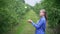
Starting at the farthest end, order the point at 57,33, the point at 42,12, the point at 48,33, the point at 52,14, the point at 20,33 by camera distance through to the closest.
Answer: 1. the point at 20,33
2. the point at 48,33
3. the point at 57,33
4. the point at 52,14
5. the point at 42,12

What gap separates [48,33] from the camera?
15.9 metres

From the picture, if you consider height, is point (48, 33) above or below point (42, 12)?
below

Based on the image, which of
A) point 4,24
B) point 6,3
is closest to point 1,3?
point 6,3

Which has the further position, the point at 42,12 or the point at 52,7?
the point at 52,7

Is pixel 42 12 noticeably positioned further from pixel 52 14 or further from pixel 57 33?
pixel 57 33

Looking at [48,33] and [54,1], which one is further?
[48,33]

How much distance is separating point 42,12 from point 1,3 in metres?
5.16

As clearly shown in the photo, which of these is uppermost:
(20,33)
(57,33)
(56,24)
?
(56,24)

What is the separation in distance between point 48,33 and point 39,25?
343 inches

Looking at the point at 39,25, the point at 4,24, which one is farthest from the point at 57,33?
the point at 39,25

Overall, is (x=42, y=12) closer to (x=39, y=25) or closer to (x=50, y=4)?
(x=39, y=25)

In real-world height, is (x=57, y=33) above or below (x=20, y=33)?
above

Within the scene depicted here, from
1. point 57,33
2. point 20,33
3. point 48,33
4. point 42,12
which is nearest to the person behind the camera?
point 42,12

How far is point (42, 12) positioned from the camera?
719cm
